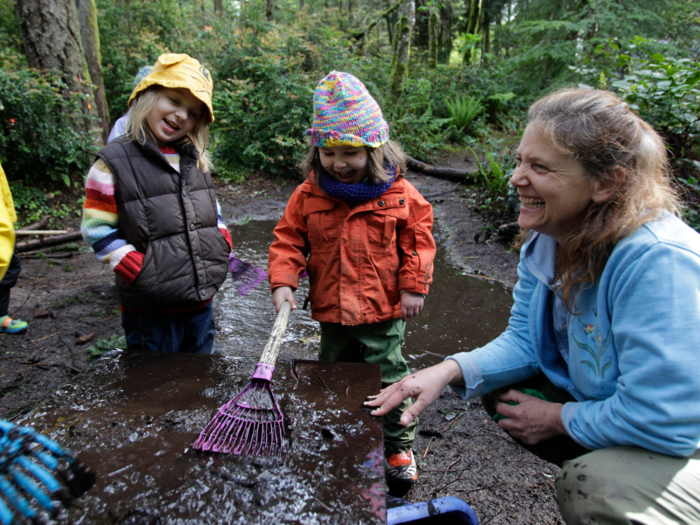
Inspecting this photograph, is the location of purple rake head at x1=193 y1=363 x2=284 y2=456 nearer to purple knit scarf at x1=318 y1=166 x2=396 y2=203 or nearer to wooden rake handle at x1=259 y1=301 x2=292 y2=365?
wooden rake handle at x1=259 y1=301 x2=292 y2=365

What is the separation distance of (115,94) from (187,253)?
914 centimetres

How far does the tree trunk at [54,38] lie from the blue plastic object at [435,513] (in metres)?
6.58

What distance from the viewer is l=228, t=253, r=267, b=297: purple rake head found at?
251 centimetres

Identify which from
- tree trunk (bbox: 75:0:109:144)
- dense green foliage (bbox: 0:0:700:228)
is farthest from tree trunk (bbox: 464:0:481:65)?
tree trunk (bbox: 75:0:109:144)

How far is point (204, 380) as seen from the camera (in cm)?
169

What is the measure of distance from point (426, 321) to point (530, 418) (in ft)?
6.66

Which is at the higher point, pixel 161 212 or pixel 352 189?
pixel 352 189

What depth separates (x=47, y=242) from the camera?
16.2ft

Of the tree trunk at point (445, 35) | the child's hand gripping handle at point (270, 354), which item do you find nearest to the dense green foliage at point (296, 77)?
the tree trunk at point (445, 35)

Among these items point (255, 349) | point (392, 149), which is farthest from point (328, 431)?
point (255, 349)

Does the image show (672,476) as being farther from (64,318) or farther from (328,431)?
(64,318)

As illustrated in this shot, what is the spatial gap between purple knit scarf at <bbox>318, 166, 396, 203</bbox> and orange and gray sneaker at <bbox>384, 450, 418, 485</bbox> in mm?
1237

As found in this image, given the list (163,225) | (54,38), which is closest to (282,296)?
(163,225)

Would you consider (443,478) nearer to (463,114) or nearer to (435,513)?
(435,513)
